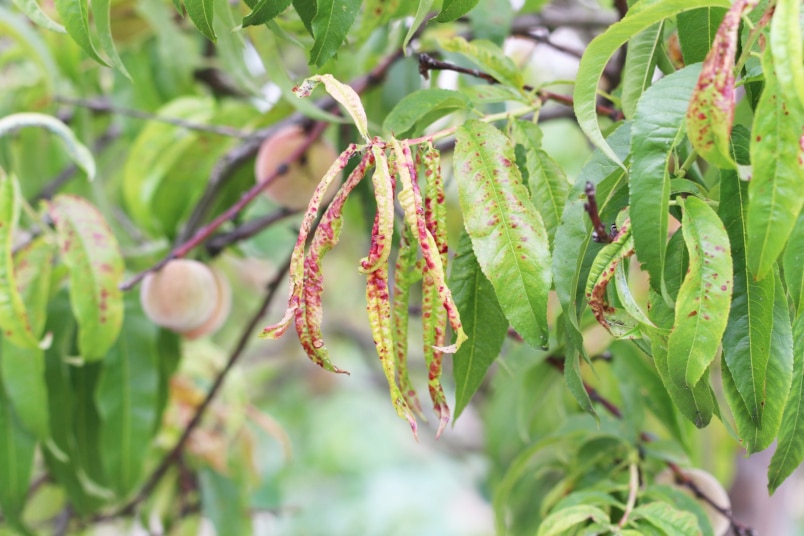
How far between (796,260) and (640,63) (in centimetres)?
20

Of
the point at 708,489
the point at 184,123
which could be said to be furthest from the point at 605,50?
the point at 184,123

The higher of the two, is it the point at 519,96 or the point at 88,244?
the point at 519,96

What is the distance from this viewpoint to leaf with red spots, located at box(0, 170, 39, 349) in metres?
0.69

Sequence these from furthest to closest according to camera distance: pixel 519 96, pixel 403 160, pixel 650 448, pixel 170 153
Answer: pixel 170 153 → pixel 650 448 → pixel 519 96 → pixel 403 160

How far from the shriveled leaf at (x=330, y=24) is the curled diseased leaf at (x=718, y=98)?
0.67 ft

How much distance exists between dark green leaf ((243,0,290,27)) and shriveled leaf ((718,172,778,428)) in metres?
0.26

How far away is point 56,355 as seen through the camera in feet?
3.05

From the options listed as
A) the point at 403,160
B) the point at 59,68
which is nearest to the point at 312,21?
the point at 403,160

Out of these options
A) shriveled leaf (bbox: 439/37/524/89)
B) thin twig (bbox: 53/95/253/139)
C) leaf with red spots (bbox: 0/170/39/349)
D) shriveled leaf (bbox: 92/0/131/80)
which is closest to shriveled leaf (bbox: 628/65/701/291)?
shriveled leaf (bbox: 439/37/524/89)

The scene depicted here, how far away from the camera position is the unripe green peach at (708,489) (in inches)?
30.3

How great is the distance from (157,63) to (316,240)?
903 mm

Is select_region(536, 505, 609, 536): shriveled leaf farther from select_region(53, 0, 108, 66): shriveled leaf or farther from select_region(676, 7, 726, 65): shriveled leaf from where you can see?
select_region(53, 0, 108, 66): shriveled leaf

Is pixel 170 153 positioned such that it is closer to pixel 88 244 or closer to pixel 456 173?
pixel 88 244

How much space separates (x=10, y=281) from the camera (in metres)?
0.69
